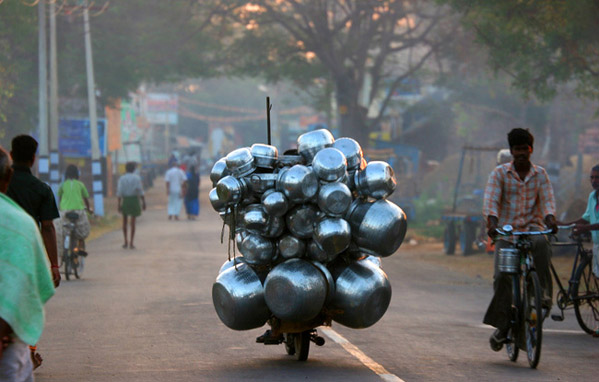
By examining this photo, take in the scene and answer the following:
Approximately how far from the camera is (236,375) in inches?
299

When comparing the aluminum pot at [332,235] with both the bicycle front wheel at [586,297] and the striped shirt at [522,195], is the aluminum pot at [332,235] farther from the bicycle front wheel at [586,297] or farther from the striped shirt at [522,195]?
the bicycle front wheel at [586,297]

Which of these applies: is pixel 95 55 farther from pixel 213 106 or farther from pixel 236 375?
pixel 213 106

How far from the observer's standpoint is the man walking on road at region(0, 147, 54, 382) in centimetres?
422

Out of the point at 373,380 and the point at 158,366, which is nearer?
the point at 373,380

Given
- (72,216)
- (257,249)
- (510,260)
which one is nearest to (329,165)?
(257,249)

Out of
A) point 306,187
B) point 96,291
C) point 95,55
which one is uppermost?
point 95,55

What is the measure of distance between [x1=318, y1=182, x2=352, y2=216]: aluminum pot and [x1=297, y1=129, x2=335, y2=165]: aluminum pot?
46 centimetres

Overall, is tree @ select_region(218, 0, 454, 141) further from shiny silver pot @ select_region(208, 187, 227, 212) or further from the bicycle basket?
shiny silver pot @ select_region(208, 187, 227, 212)

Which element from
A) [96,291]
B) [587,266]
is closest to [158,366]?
[587,266]

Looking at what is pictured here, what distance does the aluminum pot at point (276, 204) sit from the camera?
7.42 meters

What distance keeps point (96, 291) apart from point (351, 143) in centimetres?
728

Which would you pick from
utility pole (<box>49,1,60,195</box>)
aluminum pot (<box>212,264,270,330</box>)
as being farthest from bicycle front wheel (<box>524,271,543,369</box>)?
utility pole (<box>49,1,60,195</box>)

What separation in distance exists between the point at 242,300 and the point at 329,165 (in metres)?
1.25

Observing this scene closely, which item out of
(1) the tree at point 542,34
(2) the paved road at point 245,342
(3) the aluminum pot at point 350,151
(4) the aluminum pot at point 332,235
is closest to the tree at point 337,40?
(1) the tree at point 542,34
